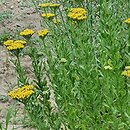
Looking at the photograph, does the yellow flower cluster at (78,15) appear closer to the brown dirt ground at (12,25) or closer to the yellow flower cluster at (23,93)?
the yellow flower cluster at (23,93)

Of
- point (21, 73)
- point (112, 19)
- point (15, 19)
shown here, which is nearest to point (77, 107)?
point (21, 73)

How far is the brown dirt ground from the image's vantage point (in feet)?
15.8

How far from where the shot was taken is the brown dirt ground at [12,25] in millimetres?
4830

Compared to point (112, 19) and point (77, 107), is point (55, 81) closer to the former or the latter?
point (77, 107)

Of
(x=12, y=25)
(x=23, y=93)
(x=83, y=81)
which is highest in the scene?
(x=23, y=93)

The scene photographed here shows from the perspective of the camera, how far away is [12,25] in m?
6.34

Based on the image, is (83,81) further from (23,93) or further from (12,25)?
(12,25)

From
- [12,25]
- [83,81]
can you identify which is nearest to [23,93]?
[83,81]

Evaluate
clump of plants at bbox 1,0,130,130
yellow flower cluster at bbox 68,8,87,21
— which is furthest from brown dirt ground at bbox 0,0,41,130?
yellow flower cluster at bbox 68,8,87,21

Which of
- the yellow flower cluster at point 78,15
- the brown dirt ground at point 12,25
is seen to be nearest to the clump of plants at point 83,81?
the yellow flower cluster at point 78,15

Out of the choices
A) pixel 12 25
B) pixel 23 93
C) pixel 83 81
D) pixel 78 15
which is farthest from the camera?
pixel 12 25

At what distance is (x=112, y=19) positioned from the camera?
136 inches

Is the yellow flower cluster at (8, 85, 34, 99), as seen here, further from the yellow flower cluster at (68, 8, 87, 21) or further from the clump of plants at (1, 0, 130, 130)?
the yellow flower cluster at (68, 8, 87, 21)

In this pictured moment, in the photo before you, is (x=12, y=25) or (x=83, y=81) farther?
(x=12, y=25)
